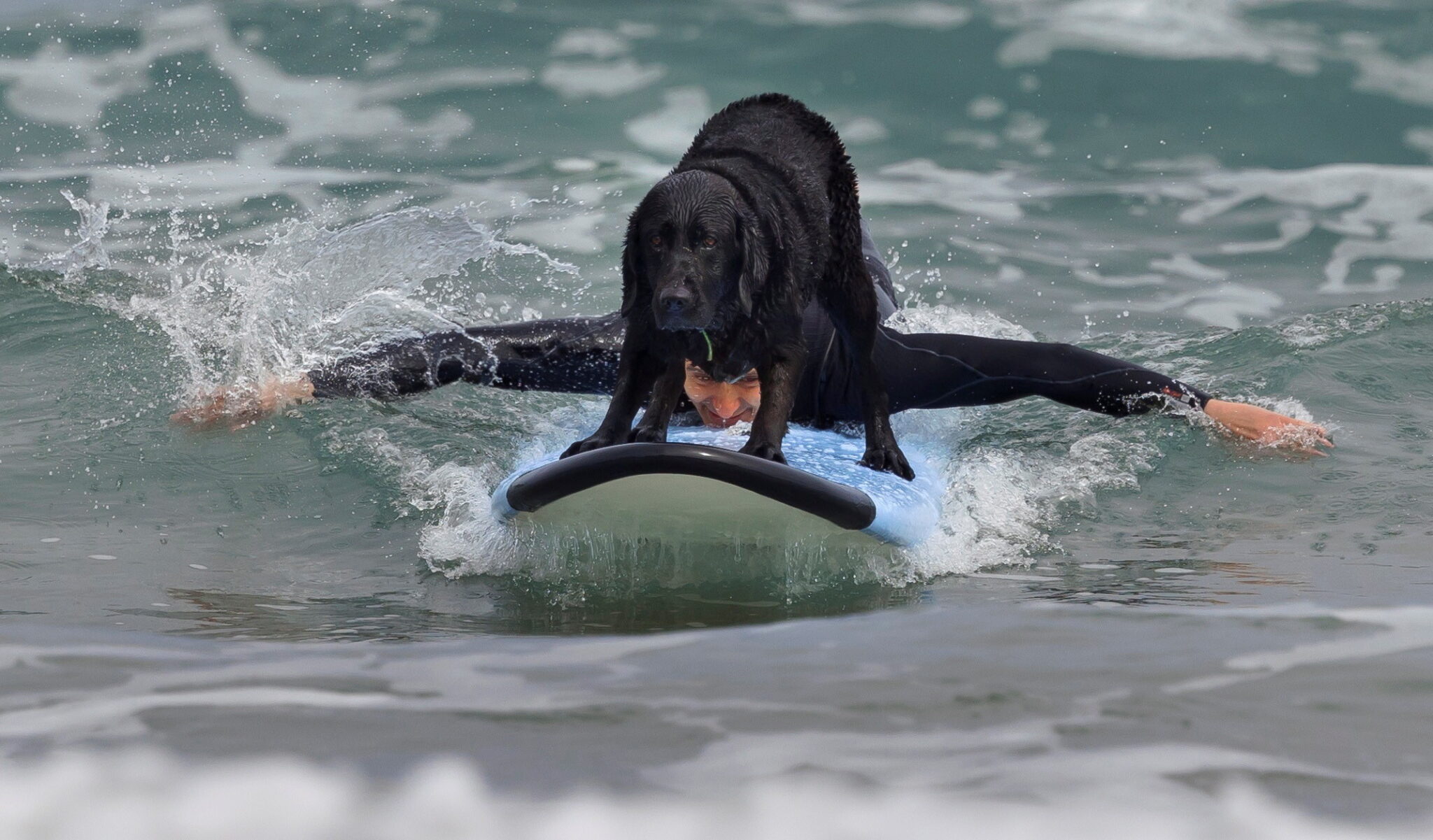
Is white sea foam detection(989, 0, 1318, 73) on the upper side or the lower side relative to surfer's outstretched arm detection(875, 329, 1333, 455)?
upper

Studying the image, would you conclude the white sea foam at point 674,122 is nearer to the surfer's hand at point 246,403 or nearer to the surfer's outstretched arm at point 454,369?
Result: the surfer's outstretched arm at point 454,369

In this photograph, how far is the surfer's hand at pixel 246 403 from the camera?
17.6 ft

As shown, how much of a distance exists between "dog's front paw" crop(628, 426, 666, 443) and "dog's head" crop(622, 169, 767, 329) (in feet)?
1.41

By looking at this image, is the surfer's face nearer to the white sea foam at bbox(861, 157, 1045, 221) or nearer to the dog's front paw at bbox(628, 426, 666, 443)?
the dog's front paw at bbox(628, 426, 666, 443)

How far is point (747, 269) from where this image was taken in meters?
3.20

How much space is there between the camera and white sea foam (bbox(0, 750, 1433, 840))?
1.87 metres

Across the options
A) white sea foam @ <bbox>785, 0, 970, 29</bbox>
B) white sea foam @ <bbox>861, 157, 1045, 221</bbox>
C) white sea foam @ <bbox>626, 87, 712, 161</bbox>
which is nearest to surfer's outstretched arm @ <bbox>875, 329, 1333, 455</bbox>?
white sea foam @ <bbox>861, 157, 1045, 221</bbox>

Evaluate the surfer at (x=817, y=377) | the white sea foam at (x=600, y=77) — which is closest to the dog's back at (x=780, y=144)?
the surfer at (x=817, y=377)

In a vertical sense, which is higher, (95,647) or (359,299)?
(359,299)

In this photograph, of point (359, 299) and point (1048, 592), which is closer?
point (1048, 592)

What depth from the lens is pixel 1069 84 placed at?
9.60m

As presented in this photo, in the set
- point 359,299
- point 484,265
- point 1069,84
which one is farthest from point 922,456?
point 1069,84

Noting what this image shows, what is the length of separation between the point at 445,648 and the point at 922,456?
7.25 feet

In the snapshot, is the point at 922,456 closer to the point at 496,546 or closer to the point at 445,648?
the point at 496,546
